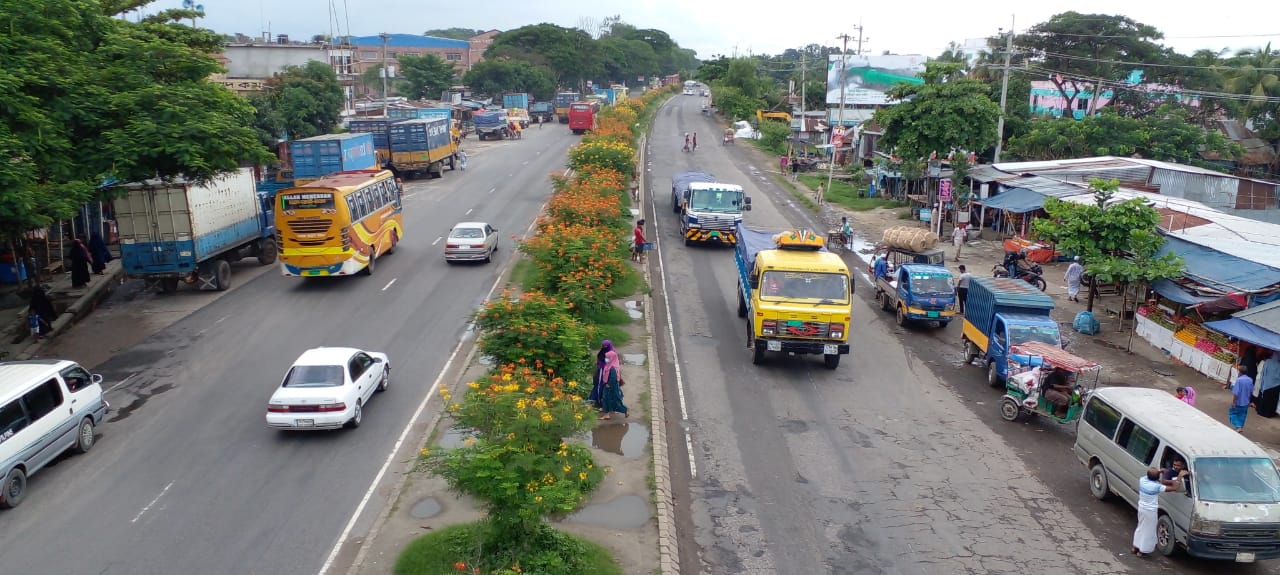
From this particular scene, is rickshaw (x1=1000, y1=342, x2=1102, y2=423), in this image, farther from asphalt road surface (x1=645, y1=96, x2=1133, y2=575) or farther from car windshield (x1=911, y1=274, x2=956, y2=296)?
car windshield (x1=911, y1=274, x2=956, y2=296)

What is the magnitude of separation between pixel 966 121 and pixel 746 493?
31787 mm

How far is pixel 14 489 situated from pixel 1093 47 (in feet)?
217

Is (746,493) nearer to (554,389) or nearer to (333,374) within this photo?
(554,389)

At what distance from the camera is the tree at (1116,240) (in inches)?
851

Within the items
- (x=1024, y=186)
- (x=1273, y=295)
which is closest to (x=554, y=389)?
(x=1273, y=295)

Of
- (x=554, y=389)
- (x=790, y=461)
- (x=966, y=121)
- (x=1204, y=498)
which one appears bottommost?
(x=790, y=461)

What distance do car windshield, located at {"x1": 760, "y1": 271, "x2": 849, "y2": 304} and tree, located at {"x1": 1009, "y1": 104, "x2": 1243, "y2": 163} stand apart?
31.8 m

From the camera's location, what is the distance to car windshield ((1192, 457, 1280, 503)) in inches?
458

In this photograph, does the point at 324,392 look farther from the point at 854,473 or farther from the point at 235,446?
the point at 854,473

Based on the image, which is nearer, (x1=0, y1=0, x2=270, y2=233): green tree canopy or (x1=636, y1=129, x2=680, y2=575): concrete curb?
(x1=636, y1=129, x2=680, y2=575): concrete curb

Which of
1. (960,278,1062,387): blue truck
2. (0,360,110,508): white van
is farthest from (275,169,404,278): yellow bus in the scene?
(960,278,1062,387): blue truck

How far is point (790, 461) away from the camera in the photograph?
1525 centimetres

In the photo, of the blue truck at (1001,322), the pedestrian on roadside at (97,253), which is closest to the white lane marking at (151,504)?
the blue truck at (1001,322)

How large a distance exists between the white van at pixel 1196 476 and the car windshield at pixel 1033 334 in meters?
4.75
